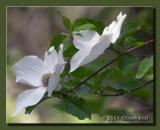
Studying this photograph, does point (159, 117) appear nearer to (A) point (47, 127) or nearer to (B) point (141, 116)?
(B) point (141, 116)

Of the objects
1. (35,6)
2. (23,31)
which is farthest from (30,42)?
(35,6)

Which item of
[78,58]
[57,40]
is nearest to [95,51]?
[78,58]

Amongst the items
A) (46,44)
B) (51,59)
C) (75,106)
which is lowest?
(75,106)

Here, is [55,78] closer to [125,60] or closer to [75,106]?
[75,106]

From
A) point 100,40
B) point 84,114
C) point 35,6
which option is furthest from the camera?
point 35,6

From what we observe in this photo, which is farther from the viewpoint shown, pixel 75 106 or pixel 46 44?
pixel 46 44

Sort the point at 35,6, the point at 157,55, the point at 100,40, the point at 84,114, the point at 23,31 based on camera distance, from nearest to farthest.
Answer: the point at 100,40, the point at 84,114, the point at 157,55, the point at 35,6, the point at 23,31
